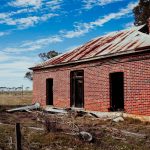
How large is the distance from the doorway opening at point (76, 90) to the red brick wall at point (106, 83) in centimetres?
26

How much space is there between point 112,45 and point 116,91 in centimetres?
258

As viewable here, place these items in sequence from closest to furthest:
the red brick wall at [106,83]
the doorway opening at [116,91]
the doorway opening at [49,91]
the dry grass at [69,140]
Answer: the dry grass at [69,140], the red brick wall at [106,83], the doorway opening at [116,91], the doorway opening at [49,91]

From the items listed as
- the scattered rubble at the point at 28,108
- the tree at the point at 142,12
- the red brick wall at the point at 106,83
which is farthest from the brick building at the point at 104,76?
the tree at the point at 142,12

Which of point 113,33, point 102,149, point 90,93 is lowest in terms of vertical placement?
point 102,149

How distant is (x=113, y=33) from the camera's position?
24.9 m

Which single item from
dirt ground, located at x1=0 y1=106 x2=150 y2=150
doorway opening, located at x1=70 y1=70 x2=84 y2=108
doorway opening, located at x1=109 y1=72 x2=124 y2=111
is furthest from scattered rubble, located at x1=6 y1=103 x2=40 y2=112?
dirt ground, located at x1=0 y1=106 x2=150 y2=150

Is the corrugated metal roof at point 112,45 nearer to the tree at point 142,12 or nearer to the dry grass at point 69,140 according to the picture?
the dry grass at point 69,140

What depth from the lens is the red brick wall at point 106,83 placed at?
17.5m

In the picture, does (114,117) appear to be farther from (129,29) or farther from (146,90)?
(129,29)

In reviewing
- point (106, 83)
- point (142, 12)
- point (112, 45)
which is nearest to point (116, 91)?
point (106, 83)

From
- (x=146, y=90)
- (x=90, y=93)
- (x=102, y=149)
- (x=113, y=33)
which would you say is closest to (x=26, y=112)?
(x=90, y=93)

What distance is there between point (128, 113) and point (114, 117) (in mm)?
707

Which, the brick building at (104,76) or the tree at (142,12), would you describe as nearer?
the brick building at (104,76)

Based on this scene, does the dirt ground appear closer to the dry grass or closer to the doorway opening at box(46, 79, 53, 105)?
the dry grass
